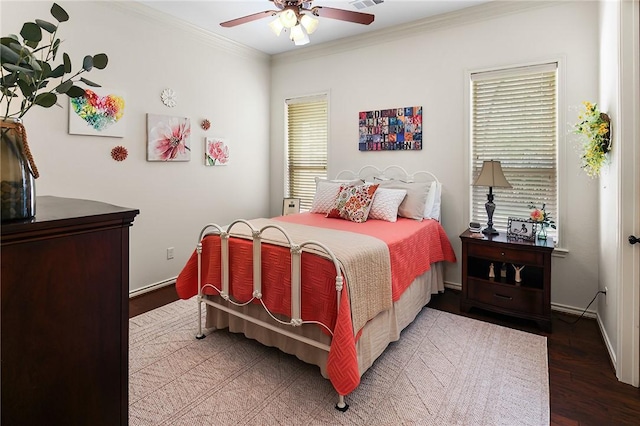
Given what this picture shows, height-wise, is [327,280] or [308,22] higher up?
[308,22]

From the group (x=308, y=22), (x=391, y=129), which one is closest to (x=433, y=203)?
(x=391, y=129)

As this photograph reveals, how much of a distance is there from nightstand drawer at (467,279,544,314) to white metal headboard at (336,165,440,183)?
1.22 meters

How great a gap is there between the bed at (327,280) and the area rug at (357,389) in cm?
12

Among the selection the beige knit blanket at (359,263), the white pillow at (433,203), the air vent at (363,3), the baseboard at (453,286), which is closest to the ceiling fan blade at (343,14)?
the air vent at (363,3)

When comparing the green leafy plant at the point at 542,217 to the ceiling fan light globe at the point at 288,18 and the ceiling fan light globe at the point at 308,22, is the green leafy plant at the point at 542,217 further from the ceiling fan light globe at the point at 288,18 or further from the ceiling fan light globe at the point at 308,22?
the ceiling fan light globe at the point at 288,18

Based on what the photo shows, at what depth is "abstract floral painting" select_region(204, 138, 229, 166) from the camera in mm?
4145

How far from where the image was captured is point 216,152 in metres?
4.26

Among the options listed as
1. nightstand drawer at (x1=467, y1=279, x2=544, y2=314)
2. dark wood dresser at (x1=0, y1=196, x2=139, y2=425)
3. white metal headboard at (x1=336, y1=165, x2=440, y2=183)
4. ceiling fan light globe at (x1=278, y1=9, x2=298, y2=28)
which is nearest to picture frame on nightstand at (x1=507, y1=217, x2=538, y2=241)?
nightstand drawer at (x1=467, y1=279, x2=544, y2=314)

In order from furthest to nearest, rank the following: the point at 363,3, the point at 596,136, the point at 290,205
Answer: the point at 290,205
the point at 363,3
the point at 596,136

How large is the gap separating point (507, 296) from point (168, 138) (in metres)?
3.64

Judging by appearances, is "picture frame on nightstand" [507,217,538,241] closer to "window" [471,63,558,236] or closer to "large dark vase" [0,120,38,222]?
"window" [471,63,558,236]

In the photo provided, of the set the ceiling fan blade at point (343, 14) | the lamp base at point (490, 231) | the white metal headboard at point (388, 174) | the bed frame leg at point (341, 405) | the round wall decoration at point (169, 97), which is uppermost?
the ceiling fan blade at point (343, 14)

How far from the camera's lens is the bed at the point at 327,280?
1.94 meters

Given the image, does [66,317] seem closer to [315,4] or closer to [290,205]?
[315,4]
